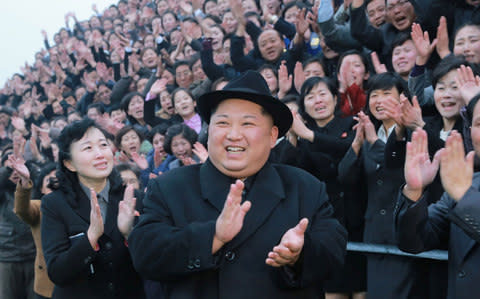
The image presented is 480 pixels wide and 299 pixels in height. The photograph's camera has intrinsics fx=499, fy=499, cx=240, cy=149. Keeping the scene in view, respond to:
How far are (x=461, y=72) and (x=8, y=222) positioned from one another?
15.9 feet

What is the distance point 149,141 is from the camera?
7.00m

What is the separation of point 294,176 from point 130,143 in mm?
4531

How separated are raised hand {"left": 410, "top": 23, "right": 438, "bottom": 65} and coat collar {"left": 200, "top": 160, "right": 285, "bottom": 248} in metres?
2.46

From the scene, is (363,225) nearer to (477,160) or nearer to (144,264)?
(477,160)

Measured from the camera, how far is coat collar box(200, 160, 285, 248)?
2.10 m

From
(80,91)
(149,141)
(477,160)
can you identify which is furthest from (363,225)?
(80,91)

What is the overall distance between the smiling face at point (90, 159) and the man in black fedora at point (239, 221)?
107cm

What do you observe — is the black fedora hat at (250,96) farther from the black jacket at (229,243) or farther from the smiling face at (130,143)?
the smiling face at (130,143)

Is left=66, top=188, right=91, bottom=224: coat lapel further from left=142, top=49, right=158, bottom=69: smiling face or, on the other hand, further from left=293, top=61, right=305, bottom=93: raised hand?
left=142, top=49, right=158, bottom=69: smiling face

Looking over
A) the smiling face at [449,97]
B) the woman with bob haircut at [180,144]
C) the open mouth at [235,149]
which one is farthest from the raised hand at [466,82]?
the woman with bob haircut at [180,144]

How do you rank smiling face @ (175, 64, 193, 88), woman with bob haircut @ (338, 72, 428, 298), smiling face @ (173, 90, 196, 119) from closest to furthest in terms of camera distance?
woman with bob haircut @ (338, 72, 428, 298), smiling face @ (173, 90, 196, 119), smiling face @ (175, 64, 193, 88)

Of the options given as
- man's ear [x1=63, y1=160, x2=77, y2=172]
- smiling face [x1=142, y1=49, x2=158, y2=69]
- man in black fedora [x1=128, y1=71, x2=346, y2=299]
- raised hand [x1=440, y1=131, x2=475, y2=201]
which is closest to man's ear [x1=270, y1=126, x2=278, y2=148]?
man in black fedora [x1=128, y1=71, x2=346, y2=299]

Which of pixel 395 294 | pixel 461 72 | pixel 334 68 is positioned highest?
pixel 334 68

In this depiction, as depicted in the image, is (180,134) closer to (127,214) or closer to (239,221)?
(127,214)
